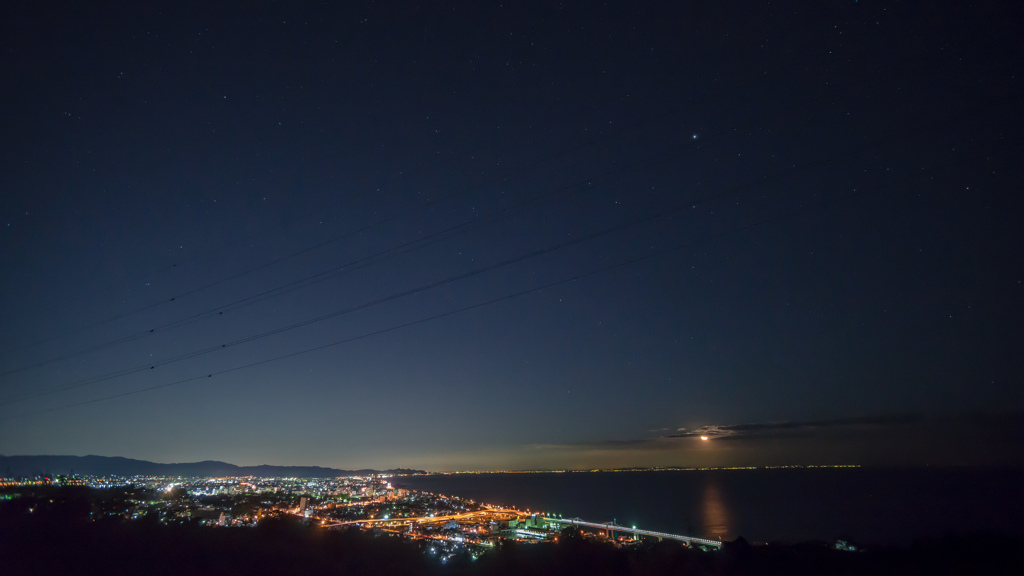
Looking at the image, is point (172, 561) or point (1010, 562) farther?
point (172, 561)

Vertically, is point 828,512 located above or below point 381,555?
below

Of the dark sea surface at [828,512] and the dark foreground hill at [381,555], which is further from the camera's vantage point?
the dark sea surface at [828,512]

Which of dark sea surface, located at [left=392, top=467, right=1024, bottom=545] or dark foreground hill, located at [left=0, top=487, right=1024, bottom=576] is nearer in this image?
dark foreground hill, located at [left=0, top=487, right=1024, bottom=576]

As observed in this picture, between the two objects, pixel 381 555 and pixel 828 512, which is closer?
pixel 381 555

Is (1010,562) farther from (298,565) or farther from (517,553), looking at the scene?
(298,565)

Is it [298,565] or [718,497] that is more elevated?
[298,565]

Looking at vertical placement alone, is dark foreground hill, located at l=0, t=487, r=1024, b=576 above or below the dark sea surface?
above

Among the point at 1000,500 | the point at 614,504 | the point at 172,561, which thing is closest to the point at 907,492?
the point at 1000,500

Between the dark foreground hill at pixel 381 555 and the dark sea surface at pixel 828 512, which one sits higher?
the dark foreground hill at pixel 381 555
